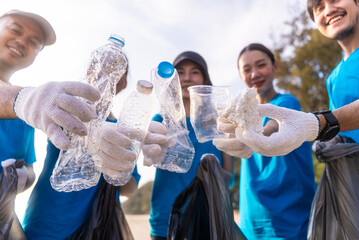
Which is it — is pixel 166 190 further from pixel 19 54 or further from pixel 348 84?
pixel 19 54

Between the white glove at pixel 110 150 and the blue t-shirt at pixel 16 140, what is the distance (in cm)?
86

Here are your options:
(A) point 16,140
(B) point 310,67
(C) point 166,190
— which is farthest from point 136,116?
(B) point 310,67

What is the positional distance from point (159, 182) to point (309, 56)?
12.4 meters

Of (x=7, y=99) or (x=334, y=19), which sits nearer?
(x=7, y=99)

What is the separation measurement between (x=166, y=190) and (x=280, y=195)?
0.94m

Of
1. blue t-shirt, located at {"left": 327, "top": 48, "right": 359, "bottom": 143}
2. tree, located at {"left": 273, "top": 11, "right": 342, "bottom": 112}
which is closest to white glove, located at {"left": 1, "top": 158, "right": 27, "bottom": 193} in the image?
blue t-shirt, located at {"left": 327, "top": 48, "right": 359, "bottom": 143}

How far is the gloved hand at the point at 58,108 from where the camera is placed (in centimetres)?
107

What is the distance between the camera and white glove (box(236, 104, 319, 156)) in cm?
117

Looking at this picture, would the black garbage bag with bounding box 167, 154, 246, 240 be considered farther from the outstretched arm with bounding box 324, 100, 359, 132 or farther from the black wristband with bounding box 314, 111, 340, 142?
the outstretched arm with bounding box 324, 100, 359, 132

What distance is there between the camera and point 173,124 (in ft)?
5.48

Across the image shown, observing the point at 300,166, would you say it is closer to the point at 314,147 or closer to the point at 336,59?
the point at 314,147

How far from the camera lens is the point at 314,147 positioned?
1632 millimetres

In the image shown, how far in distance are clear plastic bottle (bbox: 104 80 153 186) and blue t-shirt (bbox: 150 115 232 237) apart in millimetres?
626

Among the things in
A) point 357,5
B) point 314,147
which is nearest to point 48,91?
point 314,147
